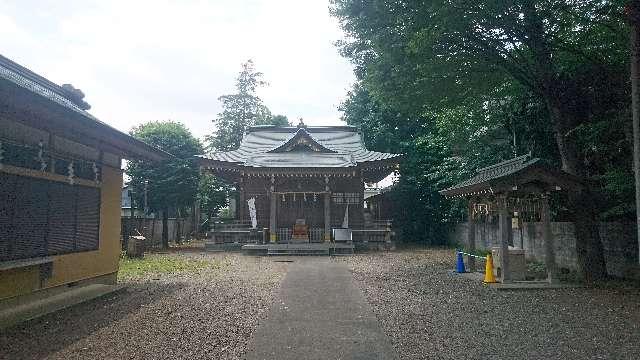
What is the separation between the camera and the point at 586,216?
36.9ft

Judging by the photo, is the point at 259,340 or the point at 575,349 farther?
the point at 259,340

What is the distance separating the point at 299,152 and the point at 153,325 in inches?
765

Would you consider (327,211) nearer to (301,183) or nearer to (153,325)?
(301,183)

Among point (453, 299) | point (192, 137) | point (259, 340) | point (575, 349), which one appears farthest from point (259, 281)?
Result: point (192, 137)

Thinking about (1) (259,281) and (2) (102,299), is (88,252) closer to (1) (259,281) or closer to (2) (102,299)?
(2) (102,299)

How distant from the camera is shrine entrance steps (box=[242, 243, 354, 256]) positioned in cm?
2016

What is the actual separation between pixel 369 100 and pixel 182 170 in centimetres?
1528

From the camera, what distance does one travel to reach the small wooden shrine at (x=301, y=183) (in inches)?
867

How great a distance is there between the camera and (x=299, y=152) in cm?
2578

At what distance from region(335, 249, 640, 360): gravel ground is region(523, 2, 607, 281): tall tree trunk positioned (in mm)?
969

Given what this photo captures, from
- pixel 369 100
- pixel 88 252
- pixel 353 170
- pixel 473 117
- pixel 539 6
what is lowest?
pixel 88 252

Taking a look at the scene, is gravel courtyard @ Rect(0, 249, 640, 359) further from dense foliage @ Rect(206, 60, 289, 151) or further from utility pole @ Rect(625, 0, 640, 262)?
dense foliage @ Rect(206, 60, 289, 151)

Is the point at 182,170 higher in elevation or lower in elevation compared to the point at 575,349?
higher

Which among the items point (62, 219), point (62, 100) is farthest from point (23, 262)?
point (62, 100)
